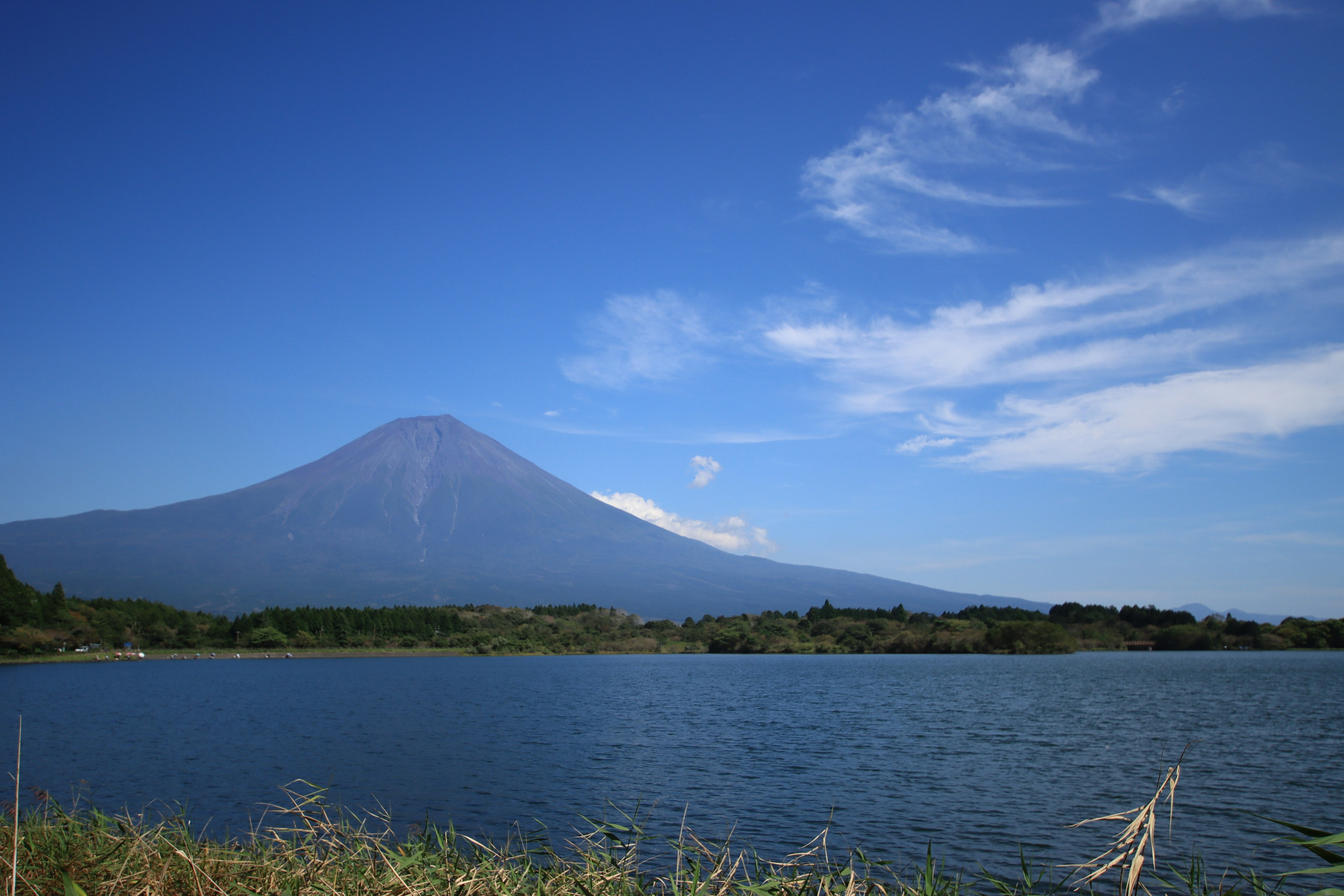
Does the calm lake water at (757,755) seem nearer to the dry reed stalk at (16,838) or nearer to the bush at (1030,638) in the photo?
the dry reed stalk at (16,838)

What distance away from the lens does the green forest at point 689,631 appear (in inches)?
4441

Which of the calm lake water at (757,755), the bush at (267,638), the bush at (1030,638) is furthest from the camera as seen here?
the bush at (1030,638)

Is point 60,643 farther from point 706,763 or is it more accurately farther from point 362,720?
point 706,763

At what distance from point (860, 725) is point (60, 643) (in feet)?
332

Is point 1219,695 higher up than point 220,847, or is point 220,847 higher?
point 220,847

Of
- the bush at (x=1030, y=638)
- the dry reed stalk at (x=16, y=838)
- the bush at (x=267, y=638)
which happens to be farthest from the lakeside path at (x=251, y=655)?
the dry reed stalk at (x=16, y=838)

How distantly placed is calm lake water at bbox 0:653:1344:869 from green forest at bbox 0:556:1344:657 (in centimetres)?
6214

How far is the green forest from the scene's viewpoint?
112812mm

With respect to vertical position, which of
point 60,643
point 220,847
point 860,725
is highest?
point 220,847

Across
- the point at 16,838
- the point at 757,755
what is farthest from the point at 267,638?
the point at 16,838

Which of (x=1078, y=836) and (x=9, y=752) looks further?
(x=9, y=752)

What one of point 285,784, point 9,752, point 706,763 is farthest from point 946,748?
point 9,752

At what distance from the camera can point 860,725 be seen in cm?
3105

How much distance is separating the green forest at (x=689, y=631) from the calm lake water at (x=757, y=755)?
204 ft
